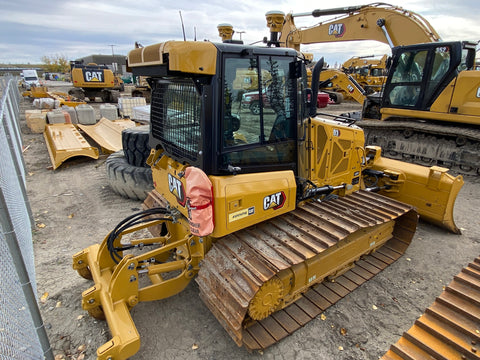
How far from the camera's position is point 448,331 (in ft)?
7.36

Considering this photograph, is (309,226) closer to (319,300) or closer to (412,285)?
(319,300)

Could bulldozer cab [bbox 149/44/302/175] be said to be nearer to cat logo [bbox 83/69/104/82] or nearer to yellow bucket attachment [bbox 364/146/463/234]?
yellow bucket attachment [bbox 364/146/463/234]

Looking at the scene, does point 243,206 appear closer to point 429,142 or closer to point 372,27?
point 429,142

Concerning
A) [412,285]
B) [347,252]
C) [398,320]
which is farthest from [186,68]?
[412,285]

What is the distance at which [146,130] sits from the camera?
6016 millimetres

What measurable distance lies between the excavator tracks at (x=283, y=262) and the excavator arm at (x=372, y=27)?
557 cm

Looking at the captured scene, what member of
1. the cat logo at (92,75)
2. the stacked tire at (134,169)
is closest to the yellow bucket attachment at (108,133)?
the stacked tire at (134,169)

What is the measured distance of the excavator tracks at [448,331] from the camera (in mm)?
2109

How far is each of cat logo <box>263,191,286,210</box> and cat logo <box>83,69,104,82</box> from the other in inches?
865

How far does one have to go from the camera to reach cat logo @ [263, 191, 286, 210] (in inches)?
118

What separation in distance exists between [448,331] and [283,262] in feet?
4.38

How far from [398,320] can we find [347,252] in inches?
34.7

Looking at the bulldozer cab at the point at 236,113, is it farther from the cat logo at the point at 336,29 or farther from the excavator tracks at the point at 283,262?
the cat logo at the point at 336,29

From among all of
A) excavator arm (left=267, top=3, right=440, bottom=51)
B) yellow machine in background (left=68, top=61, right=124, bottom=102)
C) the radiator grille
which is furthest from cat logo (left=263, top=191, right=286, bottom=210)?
yellow machine in background (left=68, top=61, right=124, bottom=102)
